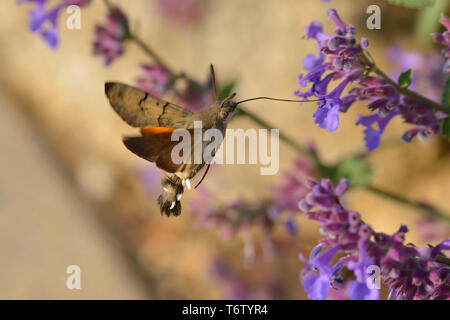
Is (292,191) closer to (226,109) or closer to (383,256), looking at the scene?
(226,109)

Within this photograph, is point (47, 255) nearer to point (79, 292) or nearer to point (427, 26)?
point (79, 292)

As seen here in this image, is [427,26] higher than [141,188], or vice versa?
[141,188]

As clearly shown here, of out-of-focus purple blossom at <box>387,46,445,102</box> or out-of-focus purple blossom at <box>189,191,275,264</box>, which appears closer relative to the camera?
out-of-focus purple blossom at <box>189,191,275,264</box>

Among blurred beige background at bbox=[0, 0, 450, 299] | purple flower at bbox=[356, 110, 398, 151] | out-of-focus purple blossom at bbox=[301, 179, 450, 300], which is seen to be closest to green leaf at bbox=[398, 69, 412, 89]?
purple flower at bbox=[356, 110, 398, 151]

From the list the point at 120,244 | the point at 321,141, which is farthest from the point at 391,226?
the point at 120,244

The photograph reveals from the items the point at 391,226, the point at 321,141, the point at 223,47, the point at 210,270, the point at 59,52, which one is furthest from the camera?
the point at 59,52

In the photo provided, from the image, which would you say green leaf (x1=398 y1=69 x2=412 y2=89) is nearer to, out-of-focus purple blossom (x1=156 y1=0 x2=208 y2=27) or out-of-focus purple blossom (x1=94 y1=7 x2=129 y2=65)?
out-of-focus purple blossom (x1=94 y1=7 x2=129 y2=65)

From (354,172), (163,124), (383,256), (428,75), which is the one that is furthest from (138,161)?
(383,256)
